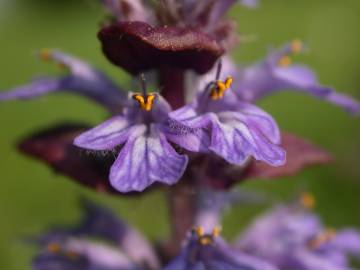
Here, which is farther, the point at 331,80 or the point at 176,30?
the point at 331,80

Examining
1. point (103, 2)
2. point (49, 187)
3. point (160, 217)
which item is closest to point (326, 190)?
point (160, 217)

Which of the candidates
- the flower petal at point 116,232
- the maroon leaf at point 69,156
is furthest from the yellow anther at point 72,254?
the maroon leaf at point 69,156

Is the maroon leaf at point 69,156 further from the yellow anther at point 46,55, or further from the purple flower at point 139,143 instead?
the yellow anther at point 46,55

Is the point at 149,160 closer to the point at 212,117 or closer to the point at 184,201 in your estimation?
the point at 212,117

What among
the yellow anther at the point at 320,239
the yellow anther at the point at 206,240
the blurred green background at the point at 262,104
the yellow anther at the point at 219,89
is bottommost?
the yellow anther at the point at 206,240

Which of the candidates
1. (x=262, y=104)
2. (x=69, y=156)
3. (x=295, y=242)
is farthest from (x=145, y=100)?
(x=262, y=104)

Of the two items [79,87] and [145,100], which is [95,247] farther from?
[145,100]
